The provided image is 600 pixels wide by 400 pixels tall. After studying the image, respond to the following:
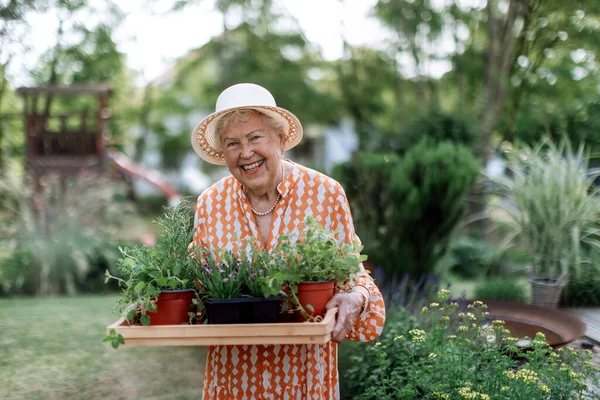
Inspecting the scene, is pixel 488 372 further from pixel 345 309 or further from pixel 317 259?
pixel 317 259

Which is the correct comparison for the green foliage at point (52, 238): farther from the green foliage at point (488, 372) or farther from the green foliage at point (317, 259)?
the green foliage at point (317, 259)

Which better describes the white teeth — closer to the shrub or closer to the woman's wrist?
the woman's wrist

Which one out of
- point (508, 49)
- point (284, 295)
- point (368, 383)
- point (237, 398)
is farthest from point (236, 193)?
point (508, 49)

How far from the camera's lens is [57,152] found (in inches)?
467

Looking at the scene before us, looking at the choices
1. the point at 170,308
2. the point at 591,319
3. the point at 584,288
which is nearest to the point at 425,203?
the point at 584,288

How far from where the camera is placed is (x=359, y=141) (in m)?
11.7

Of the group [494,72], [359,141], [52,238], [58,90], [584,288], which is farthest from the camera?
[359,141]

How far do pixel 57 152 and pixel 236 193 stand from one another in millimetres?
11397

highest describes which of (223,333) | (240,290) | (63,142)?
(63,142)

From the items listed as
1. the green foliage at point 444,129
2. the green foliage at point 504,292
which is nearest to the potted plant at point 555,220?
the green foliage at point 504,292

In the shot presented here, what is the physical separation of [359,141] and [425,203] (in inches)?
284

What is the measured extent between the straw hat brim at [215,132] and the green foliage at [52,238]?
16.5 feet

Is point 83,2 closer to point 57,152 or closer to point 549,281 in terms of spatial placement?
point 57,152

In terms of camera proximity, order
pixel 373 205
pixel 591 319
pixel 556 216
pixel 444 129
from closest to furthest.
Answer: pixel 591 319 → pixel 556 216 → pixel 373 205 → pixel 444 129
